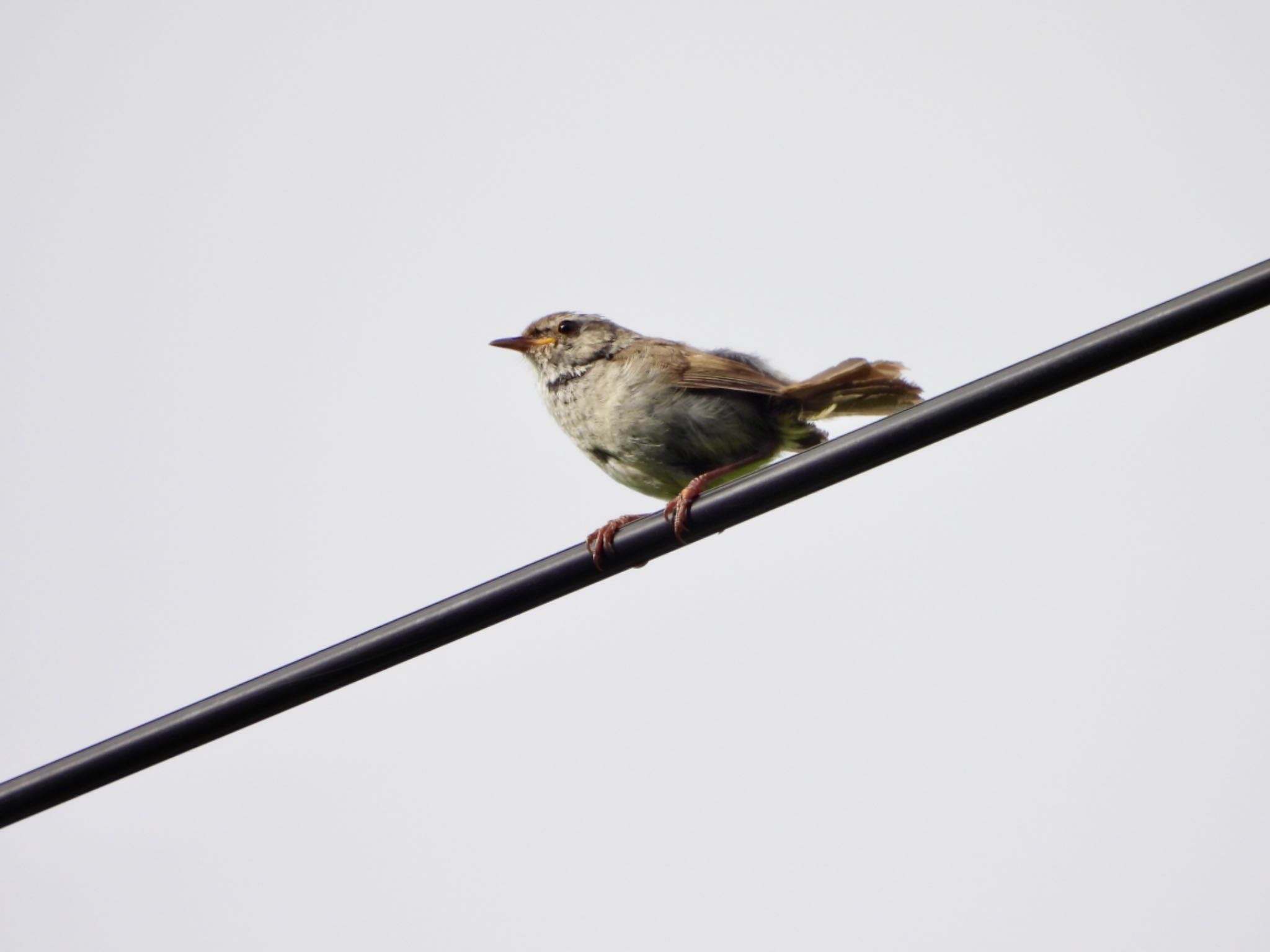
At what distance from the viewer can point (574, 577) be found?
4.21m

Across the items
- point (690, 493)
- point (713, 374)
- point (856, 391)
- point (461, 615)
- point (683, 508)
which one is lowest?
point (461, 615)

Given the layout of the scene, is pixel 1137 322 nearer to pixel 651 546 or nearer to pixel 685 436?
pixel 651 546

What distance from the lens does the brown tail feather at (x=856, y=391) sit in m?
6.08

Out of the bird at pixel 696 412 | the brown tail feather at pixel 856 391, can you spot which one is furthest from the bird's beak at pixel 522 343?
the brown tail feather at pixel 856 391

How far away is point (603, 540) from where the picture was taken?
466 cm

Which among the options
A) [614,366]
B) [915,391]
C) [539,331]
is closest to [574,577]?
[915,391]

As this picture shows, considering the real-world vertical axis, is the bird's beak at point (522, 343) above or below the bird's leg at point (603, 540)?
above

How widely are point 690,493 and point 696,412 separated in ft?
2.82

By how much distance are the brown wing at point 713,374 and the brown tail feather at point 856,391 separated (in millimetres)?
167

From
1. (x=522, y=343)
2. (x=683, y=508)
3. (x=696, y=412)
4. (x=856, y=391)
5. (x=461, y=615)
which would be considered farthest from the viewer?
(x=522, y=343)

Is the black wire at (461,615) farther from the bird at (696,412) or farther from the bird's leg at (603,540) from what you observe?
the bird at (696,412)

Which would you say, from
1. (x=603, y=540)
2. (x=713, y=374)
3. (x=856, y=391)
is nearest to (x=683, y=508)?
(x=603, y=540)

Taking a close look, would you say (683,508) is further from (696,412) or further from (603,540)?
(696,412)

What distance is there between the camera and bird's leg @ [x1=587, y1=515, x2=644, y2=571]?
417cm
